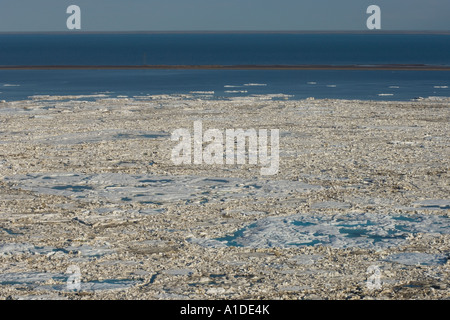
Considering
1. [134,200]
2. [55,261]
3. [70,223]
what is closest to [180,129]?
[134,200]

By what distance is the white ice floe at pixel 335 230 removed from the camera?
25.3ft

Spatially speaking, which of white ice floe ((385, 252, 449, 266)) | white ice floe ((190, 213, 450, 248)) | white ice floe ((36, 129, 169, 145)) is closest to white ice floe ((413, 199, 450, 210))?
white ice floe ((190, 213, 450, 248))

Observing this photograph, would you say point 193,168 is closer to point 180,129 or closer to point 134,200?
point 134,200
